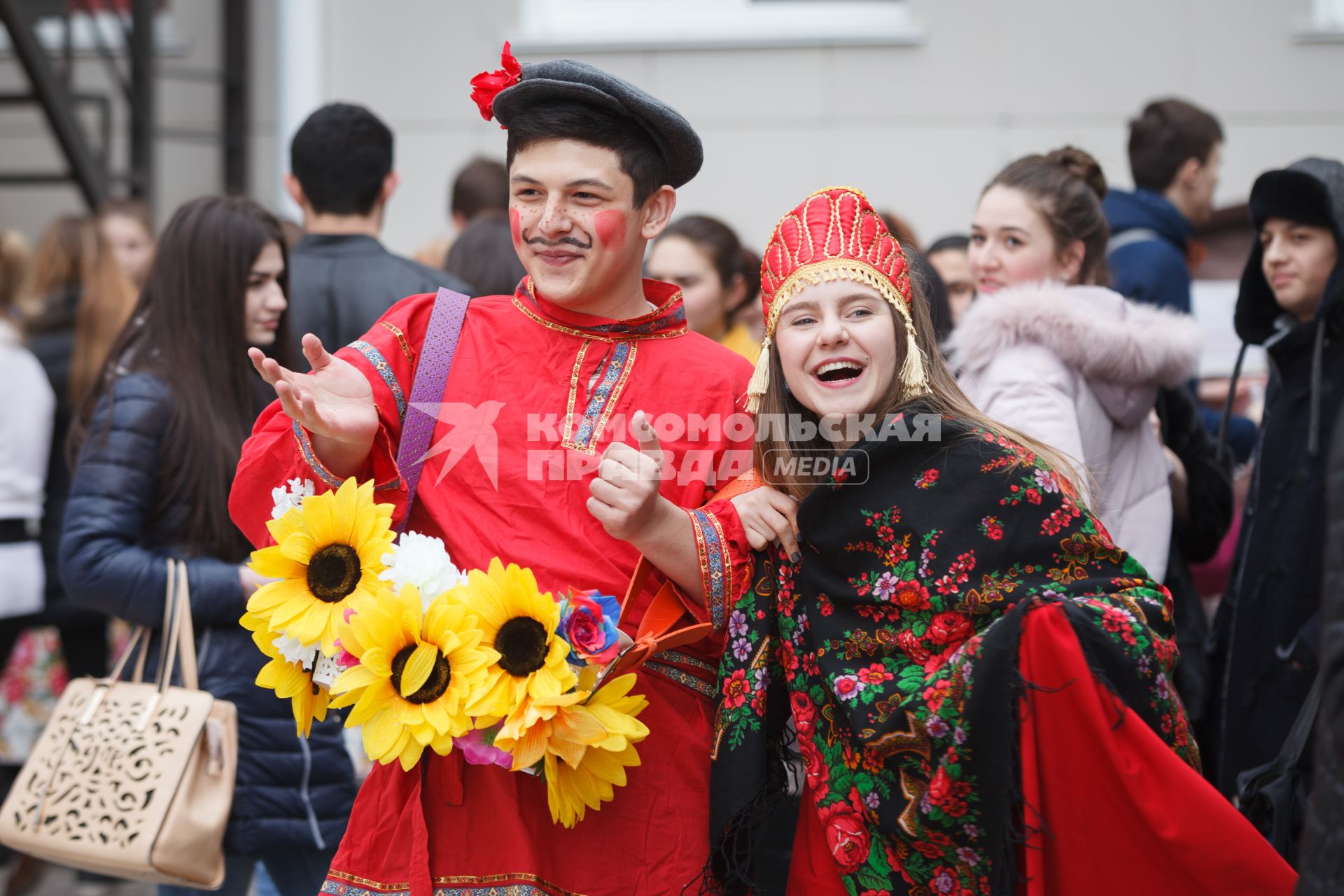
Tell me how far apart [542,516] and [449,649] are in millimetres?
312

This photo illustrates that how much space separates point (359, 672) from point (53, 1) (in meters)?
7.24

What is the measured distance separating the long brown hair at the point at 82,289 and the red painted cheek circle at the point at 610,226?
9.28 feet

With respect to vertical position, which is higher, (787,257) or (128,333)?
(787,257)

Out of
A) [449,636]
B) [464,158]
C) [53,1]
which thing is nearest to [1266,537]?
[449,636]

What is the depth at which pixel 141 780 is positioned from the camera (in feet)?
9.21

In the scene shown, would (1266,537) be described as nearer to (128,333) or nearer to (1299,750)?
(1299,750)

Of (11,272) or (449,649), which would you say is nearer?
(449,649)

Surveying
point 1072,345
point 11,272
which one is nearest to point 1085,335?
point 1072,345

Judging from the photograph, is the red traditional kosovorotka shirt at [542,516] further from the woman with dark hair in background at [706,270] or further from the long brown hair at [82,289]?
the long brown hair at [82,289]

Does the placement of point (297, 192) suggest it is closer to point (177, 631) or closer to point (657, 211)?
point (177, 631)

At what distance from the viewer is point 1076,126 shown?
6.45m

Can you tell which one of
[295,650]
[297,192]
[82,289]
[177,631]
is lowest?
[177,631]

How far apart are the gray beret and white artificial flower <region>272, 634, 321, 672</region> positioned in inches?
39.3

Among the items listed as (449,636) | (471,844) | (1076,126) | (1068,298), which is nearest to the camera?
(449,636)
